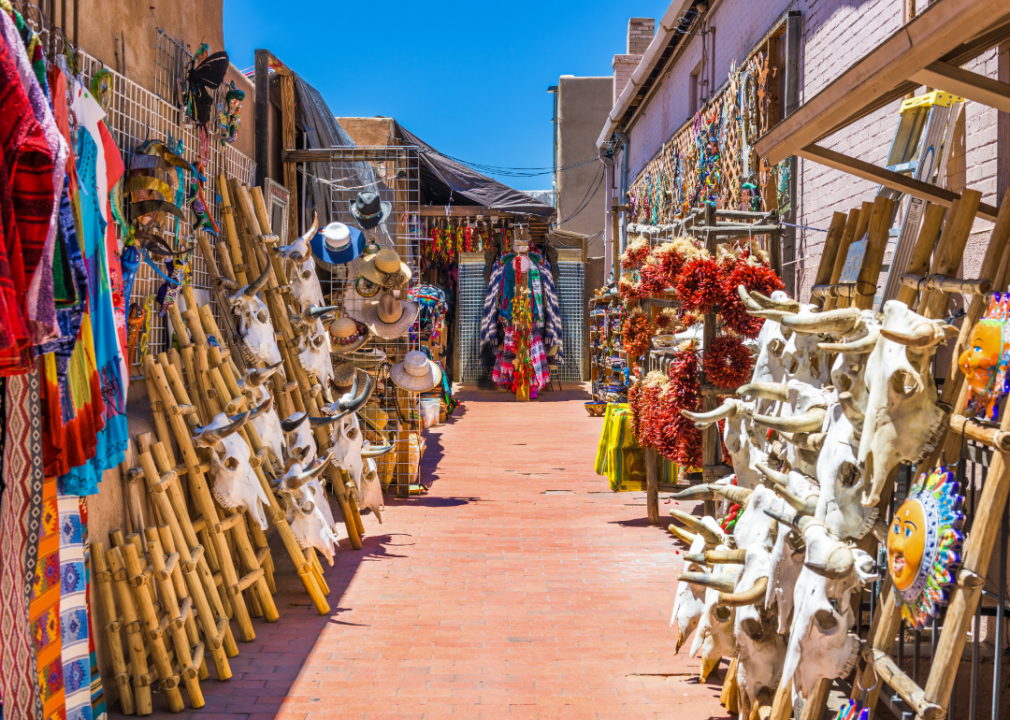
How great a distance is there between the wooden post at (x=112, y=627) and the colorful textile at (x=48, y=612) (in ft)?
1.79

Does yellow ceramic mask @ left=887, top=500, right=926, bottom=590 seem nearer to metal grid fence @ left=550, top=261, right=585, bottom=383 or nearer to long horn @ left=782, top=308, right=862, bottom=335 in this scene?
long horn @ left=782, top=308, right=862, bottom=335

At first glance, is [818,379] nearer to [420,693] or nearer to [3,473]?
[420,693]

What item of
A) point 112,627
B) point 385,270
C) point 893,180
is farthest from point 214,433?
point 385,270

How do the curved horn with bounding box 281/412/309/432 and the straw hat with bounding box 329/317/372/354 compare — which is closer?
the curved horn with bounding box 281/412/309/432

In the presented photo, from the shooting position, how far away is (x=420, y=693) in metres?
3.62

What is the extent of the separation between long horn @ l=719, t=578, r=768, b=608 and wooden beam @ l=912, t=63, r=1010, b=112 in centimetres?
167

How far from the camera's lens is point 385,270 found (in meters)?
6.91

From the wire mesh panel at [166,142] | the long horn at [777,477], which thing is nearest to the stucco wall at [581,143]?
the wire mesh panel at [166,142]

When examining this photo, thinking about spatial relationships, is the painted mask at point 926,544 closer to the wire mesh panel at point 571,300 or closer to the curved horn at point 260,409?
the curved horn at point 260,409

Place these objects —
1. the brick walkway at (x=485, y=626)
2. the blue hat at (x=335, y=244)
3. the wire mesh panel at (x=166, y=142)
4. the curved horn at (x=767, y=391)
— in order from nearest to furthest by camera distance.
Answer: the curved horn at (x=767, y=391), the brick walkway at (x=485, y=626), the wire mesh panel at (x=166, y=142), the blue hat at (x=335, y=244)

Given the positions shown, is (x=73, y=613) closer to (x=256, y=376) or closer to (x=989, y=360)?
(x=256, y=376)

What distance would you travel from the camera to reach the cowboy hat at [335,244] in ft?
20.4

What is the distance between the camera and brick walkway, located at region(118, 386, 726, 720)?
3555 mm

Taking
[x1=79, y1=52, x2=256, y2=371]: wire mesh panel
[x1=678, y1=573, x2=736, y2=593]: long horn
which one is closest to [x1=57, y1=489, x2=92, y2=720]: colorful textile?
[x1=79, y1=52, x2=256, y2=371]: wire mesh panel
